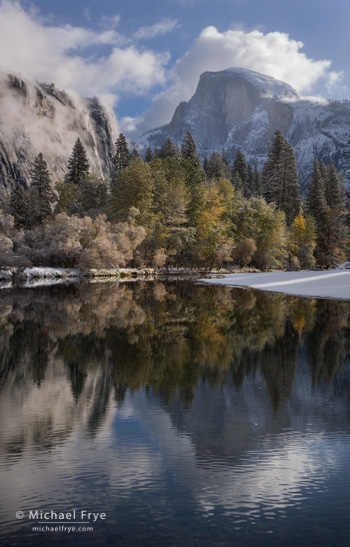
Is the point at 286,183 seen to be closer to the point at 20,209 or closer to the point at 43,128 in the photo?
the point at 20,209

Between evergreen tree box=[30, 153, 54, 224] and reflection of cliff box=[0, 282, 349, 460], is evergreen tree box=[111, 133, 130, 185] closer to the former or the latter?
evergreen tree box=[30, 153, 54, 224]

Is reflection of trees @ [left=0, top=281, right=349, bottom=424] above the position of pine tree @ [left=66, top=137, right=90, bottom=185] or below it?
below

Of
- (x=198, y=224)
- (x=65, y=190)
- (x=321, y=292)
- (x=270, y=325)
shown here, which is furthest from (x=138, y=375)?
(x=65, y=190)

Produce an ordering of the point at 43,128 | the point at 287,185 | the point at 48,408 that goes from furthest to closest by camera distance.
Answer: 1. the point at 43,128
2. the point at 287,185
3. the point at 48,408

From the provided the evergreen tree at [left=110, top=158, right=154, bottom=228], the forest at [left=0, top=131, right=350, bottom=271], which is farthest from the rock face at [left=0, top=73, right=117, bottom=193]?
the evergreen tree at [left=110, top=158, right=154, bottom=228]

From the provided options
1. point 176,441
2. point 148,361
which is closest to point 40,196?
point 148,361

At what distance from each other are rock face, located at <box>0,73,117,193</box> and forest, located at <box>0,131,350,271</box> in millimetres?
59954

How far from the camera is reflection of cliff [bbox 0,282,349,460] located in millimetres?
5020

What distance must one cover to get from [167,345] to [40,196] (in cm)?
4873

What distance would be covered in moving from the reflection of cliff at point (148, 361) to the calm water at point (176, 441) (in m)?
0.04

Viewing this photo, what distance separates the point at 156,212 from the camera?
161 ft

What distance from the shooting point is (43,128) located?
383 feet

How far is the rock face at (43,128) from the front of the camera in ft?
351

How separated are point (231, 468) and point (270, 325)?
8.22 meters
